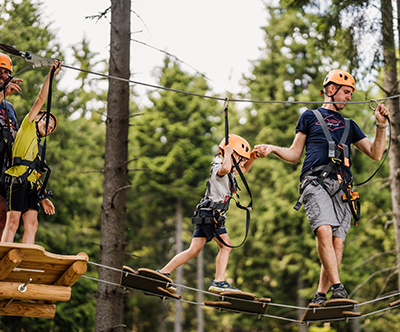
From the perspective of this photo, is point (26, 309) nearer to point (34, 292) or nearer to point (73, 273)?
point (34, 292)

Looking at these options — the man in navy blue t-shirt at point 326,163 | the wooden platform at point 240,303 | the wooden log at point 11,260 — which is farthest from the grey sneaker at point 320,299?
the wooden log at point 11,260

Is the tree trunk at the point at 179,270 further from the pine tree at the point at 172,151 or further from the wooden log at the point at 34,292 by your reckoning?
the wooden log at the point at 34,292

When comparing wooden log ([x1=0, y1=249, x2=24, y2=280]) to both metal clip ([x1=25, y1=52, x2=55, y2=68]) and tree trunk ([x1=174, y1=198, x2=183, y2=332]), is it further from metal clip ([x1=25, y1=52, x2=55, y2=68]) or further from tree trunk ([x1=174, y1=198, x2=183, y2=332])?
tree trunk ([x1=174, y1=198, x2=183, y2=332])

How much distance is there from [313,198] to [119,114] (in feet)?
11.4

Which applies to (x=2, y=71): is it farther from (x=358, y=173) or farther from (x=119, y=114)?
(x=358, y=173)

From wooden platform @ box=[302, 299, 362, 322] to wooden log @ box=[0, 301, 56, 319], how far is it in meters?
2.85

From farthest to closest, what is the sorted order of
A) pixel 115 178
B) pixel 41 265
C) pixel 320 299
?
pixel 115 178 → pixel 320 299 → pixel 41 265

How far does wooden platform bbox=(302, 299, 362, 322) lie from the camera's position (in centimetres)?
498

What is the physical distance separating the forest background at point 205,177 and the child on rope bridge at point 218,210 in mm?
5092

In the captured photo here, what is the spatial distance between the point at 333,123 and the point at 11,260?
372 centimetres

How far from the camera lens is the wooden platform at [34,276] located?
4.29 metres

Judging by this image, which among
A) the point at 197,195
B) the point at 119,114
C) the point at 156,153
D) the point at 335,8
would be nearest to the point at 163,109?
the point at 156,153

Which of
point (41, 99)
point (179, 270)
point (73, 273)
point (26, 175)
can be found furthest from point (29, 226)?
point (179, 270)

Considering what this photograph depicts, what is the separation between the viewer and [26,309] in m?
5.29
